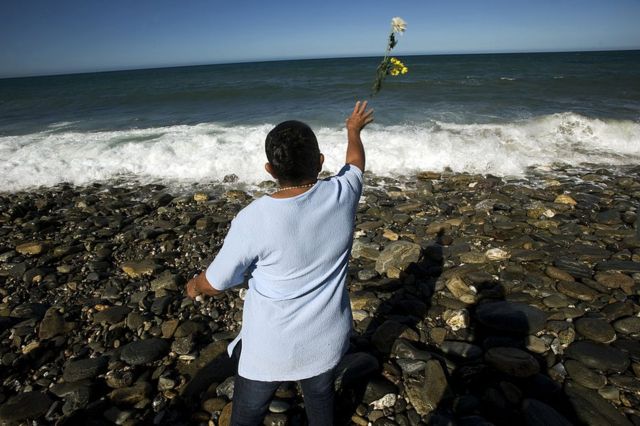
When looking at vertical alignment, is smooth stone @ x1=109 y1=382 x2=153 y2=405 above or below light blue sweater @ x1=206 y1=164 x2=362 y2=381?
below

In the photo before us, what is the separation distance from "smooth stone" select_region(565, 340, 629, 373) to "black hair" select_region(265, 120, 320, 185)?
269cm

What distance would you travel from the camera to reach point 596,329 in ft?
9.59

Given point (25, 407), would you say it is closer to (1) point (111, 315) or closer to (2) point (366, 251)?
(1) point (111, 315)

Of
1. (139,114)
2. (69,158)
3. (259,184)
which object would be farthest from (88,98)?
(259,184)

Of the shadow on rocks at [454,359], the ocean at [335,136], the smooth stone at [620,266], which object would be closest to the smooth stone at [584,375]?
the shadow on rocks at [454,359]

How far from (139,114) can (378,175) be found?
14261 millimetres

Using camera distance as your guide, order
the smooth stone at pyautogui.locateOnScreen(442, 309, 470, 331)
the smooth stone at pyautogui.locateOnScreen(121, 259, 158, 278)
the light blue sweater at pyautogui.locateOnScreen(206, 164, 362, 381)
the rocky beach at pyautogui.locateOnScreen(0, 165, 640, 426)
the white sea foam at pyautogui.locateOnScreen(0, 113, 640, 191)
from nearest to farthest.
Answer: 1. the light blue sweater at pyautogui.locateOnScreen(206, 164, 362, 381)
2. the rocky beach at pyautogui.locateOnScreen(0, 165, 640, 426)
3. the smooth stone at pyautogui.locateOnScreen(442, 309, 470, 331)
4. the smooth stone at pyautogui.locateOnScreen(121, 259, 158, 278)
5. the white sea foam at pyautogui.locateOnScreen(0, 113, 640, 191)

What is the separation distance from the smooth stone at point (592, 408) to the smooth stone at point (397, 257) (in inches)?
→ 74.0

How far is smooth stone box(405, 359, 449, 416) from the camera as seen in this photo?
2.38 metres

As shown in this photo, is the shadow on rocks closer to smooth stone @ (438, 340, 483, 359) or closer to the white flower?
smooth stone @ (438, 340, 483, 359)

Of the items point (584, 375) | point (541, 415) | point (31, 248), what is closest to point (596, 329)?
point (584, 375)

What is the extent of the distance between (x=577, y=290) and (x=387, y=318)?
1855mm

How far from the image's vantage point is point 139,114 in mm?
17344

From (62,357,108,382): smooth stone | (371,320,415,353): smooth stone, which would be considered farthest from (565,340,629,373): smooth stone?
(62,357,108,382): smooth stone
